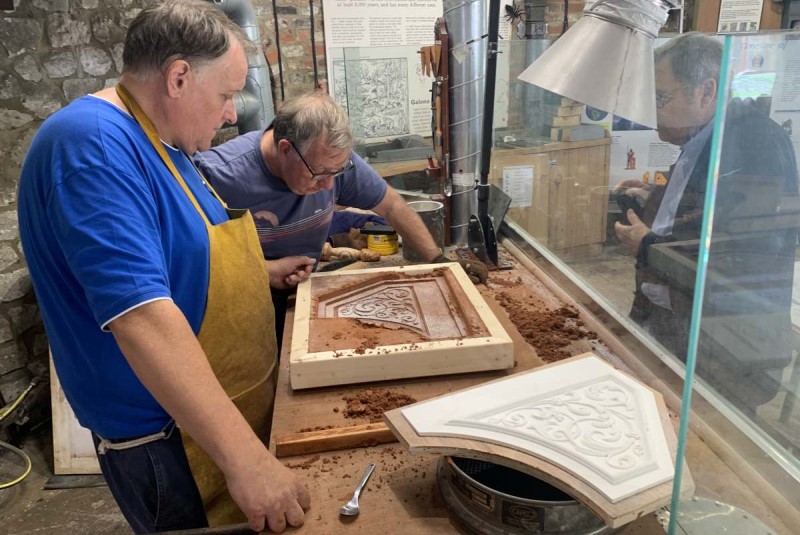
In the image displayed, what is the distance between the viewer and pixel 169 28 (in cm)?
104

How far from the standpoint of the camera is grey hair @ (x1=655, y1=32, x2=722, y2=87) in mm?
1324

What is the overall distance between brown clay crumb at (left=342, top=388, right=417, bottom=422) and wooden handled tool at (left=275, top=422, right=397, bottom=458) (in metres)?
0.06

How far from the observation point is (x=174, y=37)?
3.43ft

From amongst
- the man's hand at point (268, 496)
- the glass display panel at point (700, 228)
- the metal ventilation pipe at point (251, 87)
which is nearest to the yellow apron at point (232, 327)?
the man's hand at point (268, 496)

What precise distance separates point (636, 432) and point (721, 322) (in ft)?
0.80

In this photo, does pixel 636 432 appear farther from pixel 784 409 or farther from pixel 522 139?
pixel 522 139

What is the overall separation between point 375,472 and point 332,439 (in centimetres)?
12

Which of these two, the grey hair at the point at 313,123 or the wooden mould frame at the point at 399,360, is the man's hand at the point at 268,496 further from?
the grey hair at the point at 313,123

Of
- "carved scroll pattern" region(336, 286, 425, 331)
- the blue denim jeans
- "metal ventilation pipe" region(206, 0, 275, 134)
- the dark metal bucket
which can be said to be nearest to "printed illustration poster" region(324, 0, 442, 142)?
"metal ventilation pipe" region(206, 0, 275, 134)

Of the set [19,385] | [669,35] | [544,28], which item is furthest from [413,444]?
[544,28]

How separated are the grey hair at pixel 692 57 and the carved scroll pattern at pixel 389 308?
867 millimetres

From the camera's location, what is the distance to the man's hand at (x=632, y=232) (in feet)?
5.10

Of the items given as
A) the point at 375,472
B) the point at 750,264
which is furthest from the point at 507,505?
the point at 750,264

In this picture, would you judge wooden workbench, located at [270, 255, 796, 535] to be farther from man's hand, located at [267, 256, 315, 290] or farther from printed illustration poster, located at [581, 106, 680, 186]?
printed illustration poster, located at [581, 106, 680, 186]
